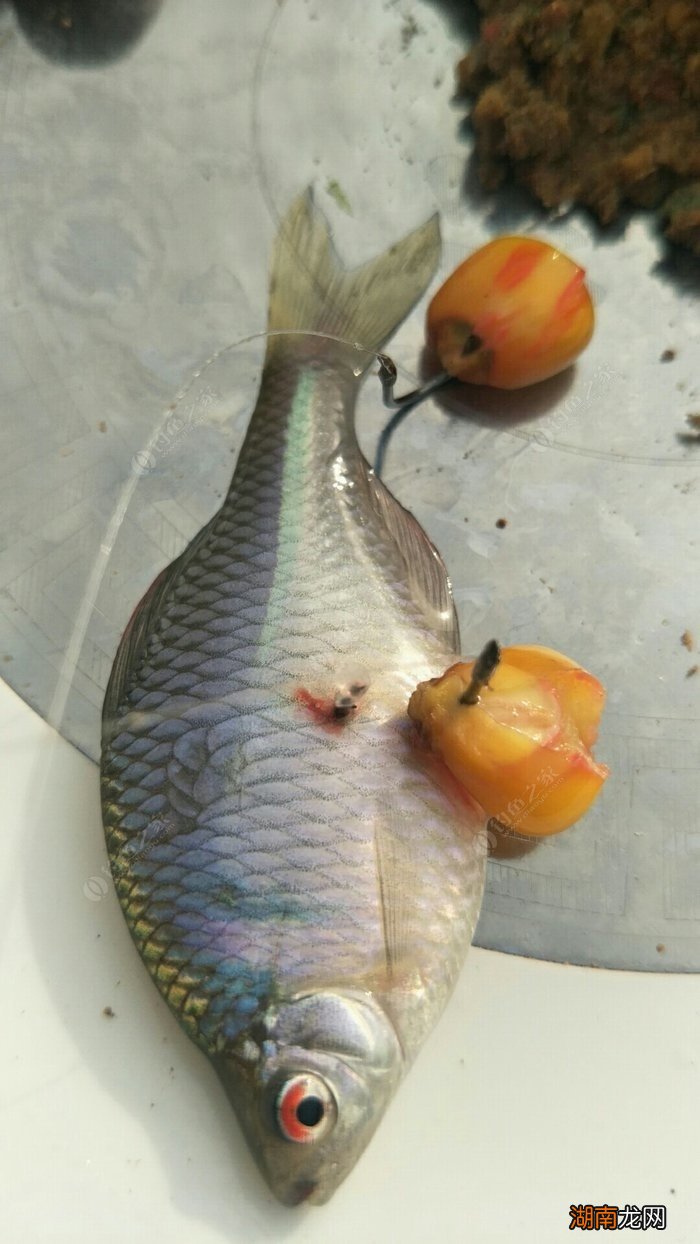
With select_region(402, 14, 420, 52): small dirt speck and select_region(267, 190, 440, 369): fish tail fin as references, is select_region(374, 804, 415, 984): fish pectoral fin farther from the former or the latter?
select_region(402, 14, 420, 52): small dirt speck

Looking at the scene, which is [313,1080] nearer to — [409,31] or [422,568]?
[422,568]

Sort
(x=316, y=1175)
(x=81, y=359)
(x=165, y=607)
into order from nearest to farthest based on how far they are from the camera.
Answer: (x=316, y=1175)
(x=165, y=607)
(x=81, y=359)

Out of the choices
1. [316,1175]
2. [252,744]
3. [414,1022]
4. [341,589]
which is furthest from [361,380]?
[316,1175]

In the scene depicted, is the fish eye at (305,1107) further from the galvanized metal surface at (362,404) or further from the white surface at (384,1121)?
the galvanized metal surface at (362,404)

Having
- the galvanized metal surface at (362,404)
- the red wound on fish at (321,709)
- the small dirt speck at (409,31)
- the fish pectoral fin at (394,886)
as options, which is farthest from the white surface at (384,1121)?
the small dirt speck at (409,31)

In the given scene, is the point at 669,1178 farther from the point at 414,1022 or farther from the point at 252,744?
the point at 252,744

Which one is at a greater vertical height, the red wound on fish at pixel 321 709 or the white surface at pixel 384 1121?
the red wound on fish at pixel 321 709

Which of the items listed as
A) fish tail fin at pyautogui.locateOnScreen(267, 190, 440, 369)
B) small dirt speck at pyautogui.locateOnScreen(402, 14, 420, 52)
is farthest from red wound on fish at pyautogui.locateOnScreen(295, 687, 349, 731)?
small dirt speck at pyautogui.locateOnScreen(402, 14, 420, 52)
